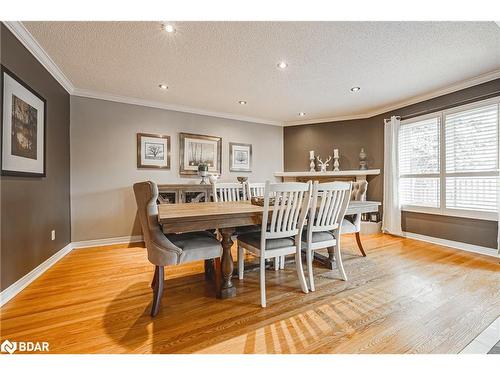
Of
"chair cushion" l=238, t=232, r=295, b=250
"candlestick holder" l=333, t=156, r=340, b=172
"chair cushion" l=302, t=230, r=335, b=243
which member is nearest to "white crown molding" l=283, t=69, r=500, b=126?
"candlestick holder" l=333, t=156, r=340, b=172

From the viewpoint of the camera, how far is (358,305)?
1849 millimetres

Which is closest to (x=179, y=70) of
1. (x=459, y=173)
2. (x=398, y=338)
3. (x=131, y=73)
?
(x=131, y=73)

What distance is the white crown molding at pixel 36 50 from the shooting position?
1.97 meters

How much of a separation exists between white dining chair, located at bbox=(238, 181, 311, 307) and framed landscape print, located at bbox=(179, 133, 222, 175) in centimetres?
260

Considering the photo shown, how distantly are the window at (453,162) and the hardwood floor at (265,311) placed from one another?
96 centimetres

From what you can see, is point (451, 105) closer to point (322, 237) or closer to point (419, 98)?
point (419, 98)

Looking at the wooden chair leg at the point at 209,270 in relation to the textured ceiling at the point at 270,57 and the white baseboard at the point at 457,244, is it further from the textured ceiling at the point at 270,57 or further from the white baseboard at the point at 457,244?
the white baseboard at the point at 457,244

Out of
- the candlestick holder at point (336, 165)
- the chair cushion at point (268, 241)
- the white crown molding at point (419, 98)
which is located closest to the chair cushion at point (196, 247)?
the chair cushion at point (268, 241)

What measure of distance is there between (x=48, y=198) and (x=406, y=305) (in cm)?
385

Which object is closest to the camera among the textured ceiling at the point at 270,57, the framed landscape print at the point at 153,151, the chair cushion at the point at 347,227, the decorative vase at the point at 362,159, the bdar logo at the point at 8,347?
the bdar logo at the point at 8,347

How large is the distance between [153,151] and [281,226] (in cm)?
297

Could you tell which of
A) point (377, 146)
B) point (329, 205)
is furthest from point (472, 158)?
point (329, 205)

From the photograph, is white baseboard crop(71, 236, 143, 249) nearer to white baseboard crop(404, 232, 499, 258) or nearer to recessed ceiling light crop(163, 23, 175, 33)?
recessed ceiling light crop(163, 23, 175, 33)

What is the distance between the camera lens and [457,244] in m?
3.38
